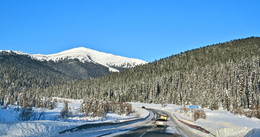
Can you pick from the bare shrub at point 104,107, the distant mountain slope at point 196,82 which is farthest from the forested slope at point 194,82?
the bare shrub at point 104,107

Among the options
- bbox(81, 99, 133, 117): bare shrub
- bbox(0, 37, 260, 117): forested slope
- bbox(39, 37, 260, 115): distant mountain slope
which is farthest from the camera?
bbox(0, 37, 260, 117): forested slope

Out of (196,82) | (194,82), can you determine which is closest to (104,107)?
(196,82)

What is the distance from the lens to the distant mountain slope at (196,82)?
92.5 m

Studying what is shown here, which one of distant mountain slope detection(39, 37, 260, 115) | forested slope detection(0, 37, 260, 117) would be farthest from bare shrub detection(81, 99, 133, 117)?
forested slope detection(0, 37, 260, 117)

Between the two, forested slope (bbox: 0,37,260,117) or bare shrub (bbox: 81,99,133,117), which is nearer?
bare shrub (bbox: 81,99,133,117)

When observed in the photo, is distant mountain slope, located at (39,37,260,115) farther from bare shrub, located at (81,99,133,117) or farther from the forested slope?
bare shrub, located at (81,99,133,117)

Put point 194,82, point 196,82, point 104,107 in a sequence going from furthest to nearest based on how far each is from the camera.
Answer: point 194,82 < point 196,82 < point 104,107

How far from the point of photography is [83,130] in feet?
84.1

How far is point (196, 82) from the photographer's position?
11650 centimetres

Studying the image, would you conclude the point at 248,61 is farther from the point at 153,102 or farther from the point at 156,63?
the point at 156,63

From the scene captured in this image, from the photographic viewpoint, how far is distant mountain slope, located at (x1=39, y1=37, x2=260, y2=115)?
3642 inches

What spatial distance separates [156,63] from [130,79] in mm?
26549

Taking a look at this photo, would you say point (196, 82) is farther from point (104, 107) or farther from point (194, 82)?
point (104, 107)

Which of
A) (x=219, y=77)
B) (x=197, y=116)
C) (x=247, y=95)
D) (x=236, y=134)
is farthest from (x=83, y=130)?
(x=219, y=77)
